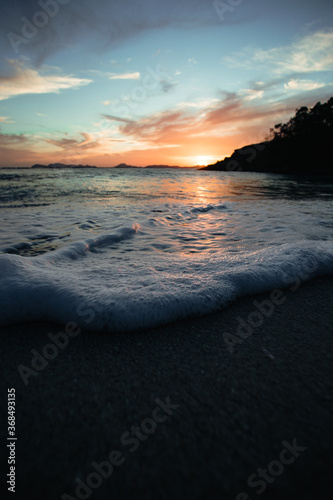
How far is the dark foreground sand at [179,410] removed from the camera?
841mm

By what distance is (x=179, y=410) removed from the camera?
109 cm

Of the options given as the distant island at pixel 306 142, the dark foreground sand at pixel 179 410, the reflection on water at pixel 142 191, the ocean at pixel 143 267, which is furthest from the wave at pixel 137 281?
the distant island at pixel 306 142

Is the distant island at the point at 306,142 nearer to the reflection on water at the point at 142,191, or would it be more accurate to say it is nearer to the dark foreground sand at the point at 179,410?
the reflection on water at the point at 142,191

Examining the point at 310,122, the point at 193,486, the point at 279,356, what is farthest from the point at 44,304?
the point at 310,122

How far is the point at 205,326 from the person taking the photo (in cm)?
171

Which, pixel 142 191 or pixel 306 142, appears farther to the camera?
pixel 306 142

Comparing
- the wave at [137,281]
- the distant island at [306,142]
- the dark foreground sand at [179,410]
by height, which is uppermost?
the distant island at [306,142]

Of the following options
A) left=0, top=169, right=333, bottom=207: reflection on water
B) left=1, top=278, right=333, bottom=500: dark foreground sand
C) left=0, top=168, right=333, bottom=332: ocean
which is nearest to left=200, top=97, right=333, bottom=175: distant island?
left=0, top=169, right=333, bottom=207: reflection on water

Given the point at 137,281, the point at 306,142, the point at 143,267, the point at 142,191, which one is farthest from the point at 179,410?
the point at 306,142

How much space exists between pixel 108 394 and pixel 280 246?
2.95 meters

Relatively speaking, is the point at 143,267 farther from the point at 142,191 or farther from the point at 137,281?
the point at 142,191

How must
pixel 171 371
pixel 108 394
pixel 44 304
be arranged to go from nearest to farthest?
pixel 108 394 < pixel 171 371 < pixel 44 304

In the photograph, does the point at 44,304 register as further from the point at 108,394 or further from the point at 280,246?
the point at 280,246

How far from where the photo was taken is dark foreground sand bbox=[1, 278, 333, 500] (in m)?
0.84
